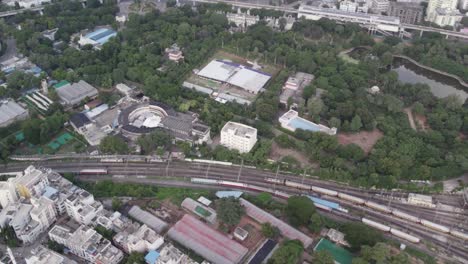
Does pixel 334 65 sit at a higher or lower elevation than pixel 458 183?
higher

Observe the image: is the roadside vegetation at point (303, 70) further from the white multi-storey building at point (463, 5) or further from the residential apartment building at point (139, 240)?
the white multi-storey building at point (463, 5)

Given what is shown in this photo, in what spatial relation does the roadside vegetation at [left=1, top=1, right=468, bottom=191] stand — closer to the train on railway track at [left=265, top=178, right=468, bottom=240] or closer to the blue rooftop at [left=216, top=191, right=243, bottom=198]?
the train on railway track at [left=265, top=178, right=468, bottom=240]

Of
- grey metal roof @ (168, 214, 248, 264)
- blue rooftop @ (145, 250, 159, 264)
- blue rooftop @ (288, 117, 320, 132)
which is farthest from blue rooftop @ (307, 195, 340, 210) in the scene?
blue rooftop @ (145, 250, 159, 264)

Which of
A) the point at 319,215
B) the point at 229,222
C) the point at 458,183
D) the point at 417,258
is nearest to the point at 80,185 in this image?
the point at 229,222

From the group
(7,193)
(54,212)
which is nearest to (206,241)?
(54,212)

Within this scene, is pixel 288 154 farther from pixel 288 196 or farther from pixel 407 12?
pixel 407 12

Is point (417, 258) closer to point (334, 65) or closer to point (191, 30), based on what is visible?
point (334, 65)
